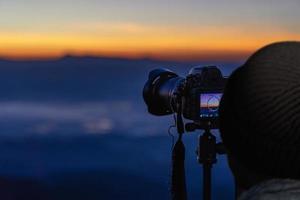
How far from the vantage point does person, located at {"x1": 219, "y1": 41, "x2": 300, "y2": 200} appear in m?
0.78

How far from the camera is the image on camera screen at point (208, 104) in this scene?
2291 millimetres

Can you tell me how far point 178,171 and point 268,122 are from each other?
5.55ft

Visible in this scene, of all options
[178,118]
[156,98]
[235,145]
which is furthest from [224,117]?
[156,98]

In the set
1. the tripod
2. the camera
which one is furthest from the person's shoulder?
the tripod

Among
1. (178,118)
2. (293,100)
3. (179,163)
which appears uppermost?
(293,100)

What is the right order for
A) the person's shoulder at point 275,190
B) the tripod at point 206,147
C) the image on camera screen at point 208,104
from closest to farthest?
the person's shoulder at point 275,190 < the image on camera screen at point 208,104 < the tripod at point 206,147

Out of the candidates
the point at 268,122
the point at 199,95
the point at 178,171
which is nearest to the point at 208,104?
the point at 199,95

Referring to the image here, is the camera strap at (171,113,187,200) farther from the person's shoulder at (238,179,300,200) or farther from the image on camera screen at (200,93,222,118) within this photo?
the person's shoulder at (238,179,300,200)

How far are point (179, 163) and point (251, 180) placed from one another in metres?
1.63

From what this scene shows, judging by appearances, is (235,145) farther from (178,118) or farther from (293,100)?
(178,118)

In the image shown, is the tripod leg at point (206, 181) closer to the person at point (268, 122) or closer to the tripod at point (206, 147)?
the tripod at point (206, 147)

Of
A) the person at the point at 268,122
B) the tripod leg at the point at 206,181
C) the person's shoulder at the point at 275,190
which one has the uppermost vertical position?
the person at the point at 268,122

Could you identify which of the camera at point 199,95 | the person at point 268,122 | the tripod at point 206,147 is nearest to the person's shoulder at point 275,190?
the person at point 268,122

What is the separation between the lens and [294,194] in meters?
0.78
